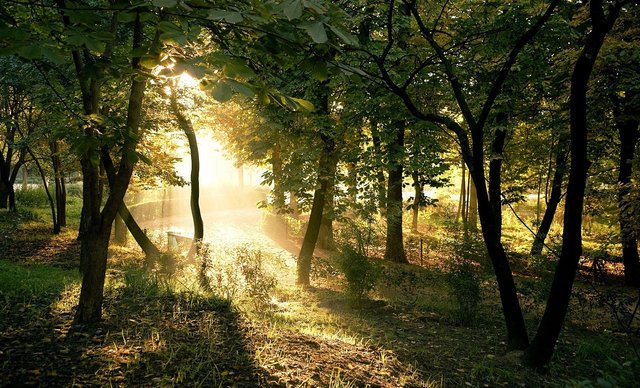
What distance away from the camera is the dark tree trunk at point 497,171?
8.29 metres

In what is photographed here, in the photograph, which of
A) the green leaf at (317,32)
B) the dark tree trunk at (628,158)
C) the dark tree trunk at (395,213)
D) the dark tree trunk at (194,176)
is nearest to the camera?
the green leaf at (317,32)

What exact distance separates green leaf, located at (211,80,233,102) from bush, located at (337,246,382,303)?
24.3 feet

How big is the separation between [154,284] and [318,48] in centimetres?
529

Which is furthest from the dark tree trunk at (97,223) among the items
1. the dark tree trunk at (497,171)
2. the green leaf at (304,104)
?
the dark tree trunk at (497,171)

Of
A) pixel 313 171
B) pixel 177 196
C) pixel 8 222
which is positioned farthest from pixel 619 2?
pixel 177 196

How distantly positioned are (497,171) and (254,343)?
7.37 m

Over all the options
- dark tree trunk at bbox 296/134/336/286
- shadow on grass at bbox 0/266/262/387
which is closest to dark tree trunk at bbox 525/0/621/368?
shadow on grass at bbox 0/266/262/387

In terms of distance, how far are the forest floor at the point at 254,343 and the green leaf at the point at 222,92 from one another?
7.63 ft

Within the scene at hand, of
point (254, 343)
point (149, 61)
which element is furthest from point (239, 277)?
point (149, 61)

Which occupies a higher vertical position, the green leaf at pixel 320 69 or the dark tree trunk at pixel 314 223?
the green leaf at pixel 320 69

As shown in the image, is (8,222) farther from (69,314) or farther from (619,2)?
(619,2)

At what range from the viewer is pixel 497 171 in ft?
32.1

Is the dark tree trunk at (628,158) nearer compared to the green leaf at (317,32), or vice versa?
the green leaf at (317,32)

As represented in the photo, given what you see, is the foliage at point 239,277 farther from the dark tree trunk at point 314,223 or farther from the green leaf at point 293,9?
the green leaf at point 293,9
